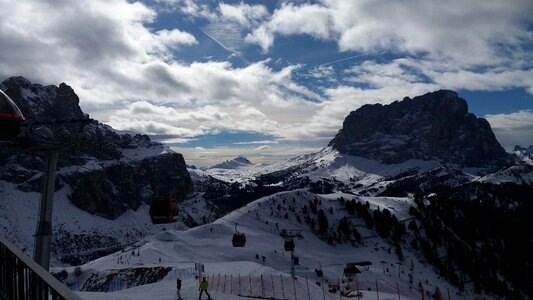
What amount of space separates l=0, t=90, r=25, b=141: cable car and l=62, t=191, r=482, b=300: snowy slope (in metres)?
27.4

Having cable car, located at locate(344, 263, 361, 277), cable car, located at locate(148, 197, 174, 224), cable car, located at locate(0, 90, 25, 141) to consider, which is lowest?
cable car, located at locate(344, 263, 361, 277)

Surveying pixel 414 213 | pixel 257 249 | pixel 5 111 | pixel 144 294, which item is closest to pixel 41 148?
pixel 5 111

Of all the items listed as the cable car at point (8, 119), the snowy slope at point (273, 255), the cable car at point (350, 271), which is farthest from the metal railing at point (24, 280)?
the cable car at point (350, 271)

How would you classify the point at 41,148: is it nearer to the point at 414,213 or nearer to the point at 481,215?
the point at 414,213

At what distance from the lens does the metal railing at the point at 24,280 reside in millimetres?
6437

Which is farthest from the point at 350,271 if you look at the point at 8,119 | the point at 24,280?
the point at 24,280

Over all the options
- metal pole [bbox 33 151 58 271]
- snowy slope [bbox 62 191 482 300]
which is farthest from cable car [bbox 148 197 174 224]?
snowy slope [bbox 62 191 482 300]

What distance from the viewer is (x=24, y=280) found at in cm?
859

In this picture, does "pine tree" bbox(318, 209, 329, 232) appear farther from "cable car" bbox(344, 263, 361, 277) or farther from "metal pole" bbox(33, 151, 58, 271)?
"metal pole" bbox(33, 151, 58, 271)

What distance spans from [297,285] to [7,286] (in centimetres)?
3950

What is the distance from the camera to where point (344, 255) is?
110438 mm

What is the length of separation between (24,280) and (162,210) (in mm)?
23262

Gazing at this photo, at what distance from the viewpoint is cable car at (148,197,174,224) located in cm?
3141

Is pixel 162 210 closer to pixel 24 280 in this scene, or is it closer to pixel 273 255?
pixel 24 280
